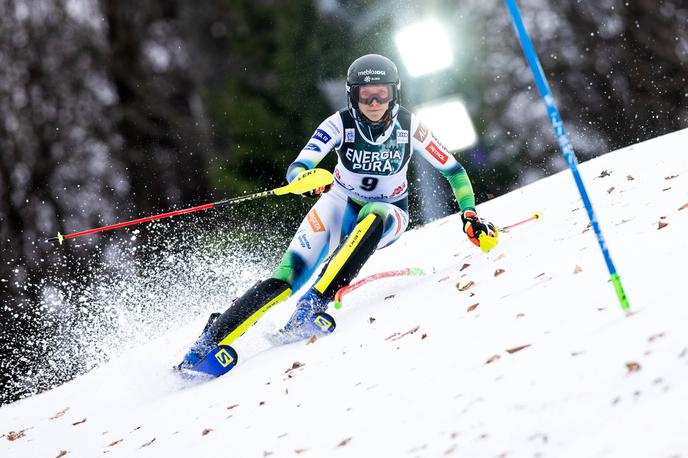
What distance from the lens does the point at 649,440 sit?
1496 millimetres

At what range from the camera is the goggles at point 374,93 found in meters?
4.27

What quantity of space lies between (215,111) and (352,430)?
1134 centimetres

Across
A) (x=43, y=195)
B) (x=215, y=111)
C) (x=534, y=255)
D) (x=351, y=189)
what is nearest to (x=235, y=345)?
(x=351, y=189)

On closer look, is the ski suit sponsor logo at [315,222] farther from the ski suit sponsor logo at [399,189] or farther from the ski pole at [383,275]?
the ski suit sponsor logo at [399,189]

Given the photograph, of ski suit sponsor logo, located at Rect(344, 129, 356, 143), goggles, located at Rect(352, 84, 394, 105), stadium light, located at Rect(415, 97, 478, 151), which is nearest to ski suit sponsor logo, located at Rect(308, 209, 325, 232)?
ski suit sponsor logo, located at Rect(344, 129, 356, 143)

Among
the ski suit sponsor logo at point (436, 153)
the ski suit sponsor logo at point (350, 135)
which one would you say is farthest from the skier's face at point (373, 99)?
the ski suit sponsor logo at point (436, 153)

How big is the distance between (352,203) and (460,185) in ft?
2.65

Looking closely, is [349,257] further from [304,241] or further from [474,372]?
[474,372]

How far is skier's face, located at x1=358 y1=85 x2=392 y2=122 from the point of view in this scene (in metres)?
4.27

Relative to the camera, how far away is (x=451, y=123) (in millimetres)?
11305

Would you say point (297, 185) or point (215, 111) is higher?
point (215, 111)

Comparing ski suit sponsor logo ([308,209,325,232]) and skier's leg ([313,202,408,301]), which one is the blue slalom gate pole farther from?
ski suit sponsor logo ([308,209,325,232])

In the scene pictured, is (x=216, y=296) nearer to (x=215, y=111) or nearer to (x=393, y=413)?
(x=215, y=111)

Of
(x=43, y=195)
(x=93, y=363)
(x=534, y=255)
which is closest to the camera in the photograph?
(x=534, y=255)
